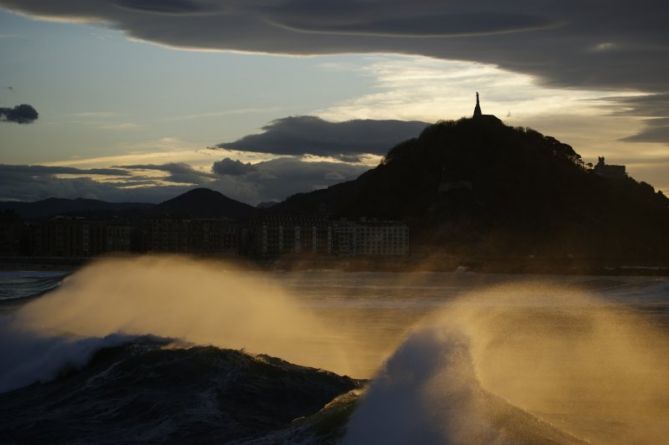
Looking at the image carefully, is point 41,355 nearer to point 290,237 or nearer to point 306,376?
point 306,376

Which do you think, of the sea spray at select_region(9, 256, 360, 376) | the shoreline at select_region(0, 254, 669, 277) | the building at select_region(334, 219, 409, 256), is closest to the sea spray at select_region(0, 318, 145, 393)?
the sea spray at select_region(9, 256, 360, 376)

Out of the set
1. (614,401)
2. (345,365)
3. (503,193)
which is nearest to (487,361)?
(345,365)

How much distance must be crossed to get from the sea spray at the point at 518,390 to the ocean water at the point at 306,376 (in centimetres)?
3

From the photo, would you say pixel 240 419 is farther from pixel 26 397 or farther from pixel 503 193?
pixel 503 193

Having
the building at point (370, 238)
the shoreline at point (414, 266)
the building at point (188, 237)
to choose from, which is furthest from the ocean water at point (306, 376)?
the building at point (188, 237)

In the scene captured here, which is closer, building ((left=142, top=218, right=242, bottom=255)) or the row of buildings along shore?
the row of buildings along shore

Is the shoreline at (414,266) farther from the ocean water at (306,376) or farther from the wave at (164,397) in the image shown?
the wave at (164,397)

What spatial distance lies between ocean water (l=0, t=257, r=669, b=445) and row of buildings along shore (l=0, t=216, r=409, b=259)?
124m

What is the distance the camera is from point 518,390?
753 inches

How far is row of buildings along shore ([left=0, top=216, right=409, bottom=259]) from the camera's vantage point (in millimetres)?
161250

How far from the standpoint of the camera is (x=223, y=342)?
26156 millimetres

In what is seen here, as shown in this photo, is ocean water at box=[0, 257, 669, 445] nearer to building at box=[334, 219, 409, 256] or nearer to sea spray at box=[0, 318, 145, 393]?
sea spray at box=[0, 318, 145, 393]

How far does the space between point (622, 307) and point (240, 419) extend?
116ft

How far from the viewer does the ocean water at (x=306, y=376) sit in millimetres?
13453
